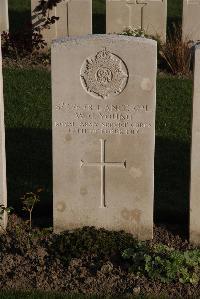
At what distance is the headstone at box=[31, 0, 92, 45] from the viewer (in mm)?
13375

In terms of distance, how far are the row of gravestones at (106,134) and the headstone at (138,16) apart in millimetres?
7300

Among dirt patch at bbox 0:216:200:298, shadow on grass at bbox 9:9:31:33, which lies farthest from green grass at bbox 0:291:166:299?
shadow on grass at bbox 9:9:31:33

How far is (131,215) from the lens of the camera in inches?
259

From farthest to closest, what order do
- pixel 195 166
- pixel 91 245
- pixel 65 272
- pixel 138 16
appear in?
pixel 138 16, pixel 195 166, pixel 91 245, pixel 65 272

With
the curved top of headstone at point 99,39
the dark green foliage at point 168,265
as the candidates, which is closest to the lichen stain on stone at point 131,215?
the dark green foliage at point 168,265

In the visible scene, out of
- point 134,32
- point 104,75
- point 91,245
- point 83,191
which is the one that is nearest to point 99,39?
point 104,75

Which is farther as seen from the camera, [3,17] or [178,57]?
[3,17]

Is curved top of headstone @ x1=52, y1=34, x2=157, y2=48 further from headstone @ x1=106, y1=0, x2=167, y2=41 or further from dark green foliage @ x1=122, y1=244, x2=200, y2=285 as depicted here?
headstone @ x1=106, y1=0, x2=167, y2=41

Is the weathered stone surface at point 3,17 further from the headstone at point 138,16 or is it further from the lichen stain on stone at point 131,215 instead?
the lichen stain on stone at point 131,215

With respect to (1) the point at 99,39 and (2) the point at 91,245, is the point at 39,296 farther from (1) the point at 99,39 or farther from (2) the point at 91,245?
(1) the point at 99,39

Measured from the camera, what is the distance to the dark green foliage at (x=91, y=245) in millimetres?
6129

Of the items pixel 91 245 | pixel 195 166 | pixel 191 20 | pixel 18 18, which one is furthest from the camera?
pixel 18 18

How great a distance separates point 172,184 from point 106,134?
1.82 m

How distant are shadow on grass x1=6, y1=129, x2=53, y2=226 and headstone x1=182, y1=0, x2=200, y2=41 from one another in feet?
15.3
